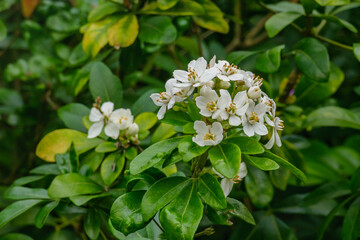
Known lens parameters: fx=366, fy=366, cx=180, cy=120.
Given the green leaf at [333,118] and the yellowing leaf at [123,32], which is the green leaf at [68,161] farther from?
the green leaf at [333,118]

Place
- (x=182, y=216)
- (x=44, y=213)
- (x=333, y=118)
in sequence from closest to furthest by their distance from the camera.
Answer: (x=182, y=216) → (x=44, y=213) → (x=333, y=118)

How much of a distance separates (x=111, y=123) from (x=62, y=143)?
20cm

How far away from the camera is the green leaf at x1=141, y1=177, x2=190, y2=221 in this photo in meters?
0.81

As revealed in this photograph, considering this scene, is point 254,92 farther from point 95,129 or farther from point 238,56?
point 95,129

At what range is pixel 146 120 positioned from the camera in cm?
119

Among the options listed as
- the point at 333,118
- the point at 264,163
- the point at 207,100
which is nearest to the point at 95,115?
the point at 207,100

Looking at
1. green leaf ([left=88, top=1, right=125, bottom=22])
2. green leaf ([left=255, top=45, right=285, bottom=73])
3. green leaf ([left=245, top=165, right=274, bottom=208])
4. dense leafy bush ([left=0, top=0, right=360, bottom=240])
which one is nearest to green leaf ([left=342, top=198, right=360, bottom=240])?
dense leafy bush ([left=0, top=0, right=360, bottom=240])

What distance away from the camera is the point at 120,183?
113 centimetres

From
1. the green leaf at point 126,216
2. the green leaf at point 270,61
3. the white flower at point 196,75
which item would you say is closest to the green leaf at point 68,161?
the green leaf at point 126,216

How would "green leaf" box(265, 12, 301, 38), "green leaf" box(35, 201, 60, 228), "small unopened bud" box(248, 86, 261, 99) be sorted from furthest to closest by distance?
"green leaf" box(265, 12, 301, 38)
"green leaf" box(35, 201, 60, 228)
"small unopened bud" box(248, 86, 261, 99)

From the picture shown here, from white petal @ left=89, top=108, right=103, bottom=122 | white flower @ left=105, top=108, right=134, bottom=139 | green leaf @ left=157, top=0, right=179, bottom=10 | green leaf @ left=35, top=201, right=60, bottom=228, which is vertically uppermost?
green leaf @ left=157, top=0, right=179, bottom=10

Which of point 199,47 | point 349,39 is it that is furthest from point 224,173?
point 349,39

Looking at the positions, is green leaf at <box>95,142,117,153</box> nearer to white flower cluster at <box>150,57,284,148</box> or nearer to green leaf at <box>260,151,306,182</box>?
white flower cluster at <box>150,57,284,148</box>

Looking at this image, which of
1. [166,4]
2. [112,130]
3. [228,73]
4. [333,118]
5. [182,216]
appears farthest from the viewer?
[333,118]
